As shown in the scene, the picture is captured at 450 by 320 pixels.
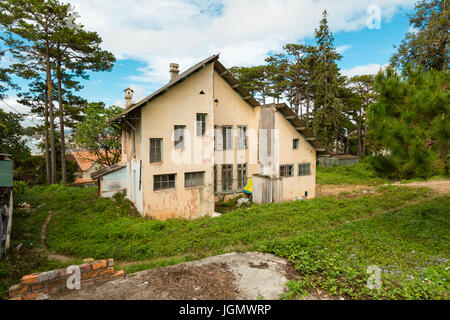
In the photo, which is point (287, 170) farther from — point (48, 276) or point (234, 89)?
point (48, 276)

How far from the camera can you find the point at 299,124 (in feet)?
47.5

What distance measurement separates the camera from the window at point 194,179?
41.4 feet

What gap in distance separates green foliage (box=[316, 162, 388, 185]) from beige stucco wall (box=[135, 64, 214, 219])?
44.2 feet

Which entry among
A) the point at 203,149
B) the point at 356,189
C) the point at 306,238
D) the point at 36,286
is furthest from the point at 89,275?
the point at 356,189

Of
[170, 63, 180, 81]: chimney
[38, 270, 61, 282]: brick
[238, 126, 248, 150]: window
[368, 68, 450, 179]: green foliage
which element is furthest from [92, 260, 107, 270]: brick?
[170, 63, 180, 81]: chimney

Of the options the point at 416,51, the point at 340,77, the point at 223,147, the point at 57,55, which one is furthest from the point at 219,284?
the point at 340,77

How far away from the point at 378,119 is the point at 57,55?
21820mm

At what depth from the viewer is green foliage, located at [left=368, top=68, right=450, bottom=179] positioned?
6.19m

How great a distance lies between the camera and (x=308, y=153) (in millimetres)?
15641

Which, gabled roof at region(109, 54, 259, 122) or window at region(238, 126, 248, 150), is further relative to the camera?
window at region(238, 126, 248, 150)

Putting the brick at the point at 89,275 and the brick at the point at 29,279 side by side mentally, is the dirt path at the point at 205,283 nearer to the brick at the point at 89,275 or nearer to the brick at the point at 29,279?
the brick at the point at 89,275

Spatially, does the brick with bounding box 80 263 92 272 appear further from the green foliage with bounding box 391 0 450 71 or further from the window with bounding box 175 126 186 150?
the green foliage with bounding box 391 0 450 71

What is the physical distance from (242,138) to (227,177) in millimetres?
2823
